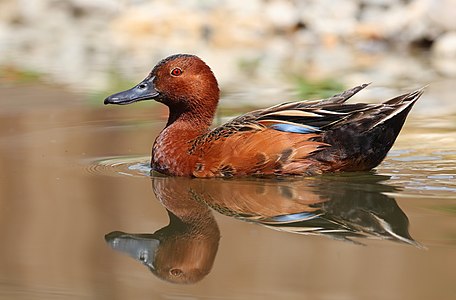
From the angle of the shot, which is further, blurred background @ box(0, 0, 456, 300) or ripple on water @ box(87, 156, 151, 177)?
ripple on water @ box(87, 156, 151, 177)

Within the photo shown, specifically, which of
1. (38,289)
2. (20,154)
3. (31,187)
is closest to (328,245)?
(38,289)

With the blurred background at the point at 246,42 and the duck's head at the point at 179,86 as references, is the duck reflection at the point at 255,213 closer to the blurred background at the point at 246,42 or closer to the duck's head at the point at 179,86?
the duck's head at the point at 179,86

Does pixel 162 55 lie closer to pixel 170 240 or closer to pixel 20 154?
pixel 20 154

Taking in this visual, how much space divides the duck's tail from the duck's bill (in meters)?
1.33

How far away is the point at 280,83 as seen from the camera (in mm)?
11547

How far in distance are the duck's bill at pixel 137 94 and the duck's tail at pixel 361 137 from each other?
1.33 metres

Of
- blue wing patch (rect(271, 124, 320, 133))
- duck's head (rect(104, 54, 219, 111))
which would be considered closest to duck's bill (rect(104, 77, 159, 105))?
duck's head (rect(104, 54, 219, 111))

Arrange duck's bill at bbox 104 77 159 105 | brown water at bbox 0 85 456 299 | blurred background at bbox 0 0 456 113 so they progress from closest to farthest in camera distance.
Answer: brown water at bbox 0 85 456 299
duck's bill at bbox 104 77 159 105
blurred background at bbox 0 0 456 113

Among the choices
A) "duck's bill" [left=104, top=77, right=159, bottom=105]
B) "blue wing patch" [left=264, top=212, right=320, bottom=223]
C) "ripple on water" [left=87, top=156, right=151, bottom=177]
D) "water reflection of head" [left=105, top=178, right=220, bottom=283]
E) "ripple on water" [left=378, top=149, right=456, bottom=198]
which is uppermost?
"duck's bill" [left=104, top=77, right=159, bottom=105]

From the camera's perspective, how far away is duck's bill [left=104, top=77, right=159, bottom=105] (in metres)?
7.34

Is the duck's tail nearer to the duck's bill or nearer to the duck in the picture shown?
the duck

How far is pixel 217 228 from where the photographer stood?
546 centimetres

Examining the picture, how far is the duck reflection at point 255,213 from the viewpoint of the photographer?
4969 millimetres

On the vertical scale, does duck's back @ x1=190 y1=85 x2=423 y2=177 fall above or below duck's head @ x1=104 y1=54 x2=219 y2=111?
below
